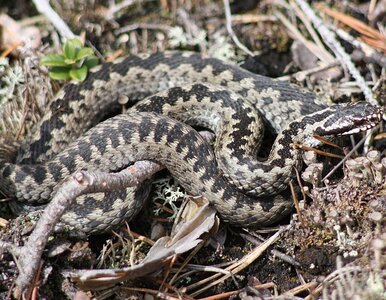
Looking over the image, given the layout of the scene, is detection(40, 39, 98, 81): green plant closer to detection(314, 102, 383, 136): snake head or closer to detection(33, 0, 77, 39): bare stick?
detection(33, 0, 77, 39): bare stick

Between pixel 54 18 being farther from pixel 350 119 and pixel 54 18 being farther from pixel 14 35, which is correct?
pixel 350 119

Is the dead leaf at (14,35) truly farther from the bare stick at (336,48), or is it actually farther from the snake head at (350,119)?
the snake head at (350,119)

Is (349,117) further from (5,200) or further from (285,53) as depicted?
(5,200)

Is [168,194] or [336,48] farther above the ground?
[336,48]

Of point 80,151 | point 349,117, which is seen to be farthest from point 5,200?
point 349,117

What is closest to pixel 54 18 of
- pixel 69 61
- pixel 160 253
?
pixel 69 61

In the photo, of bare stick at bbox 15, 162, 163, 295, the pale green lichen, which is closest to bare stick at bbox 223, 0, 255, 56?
the pale green lichen
